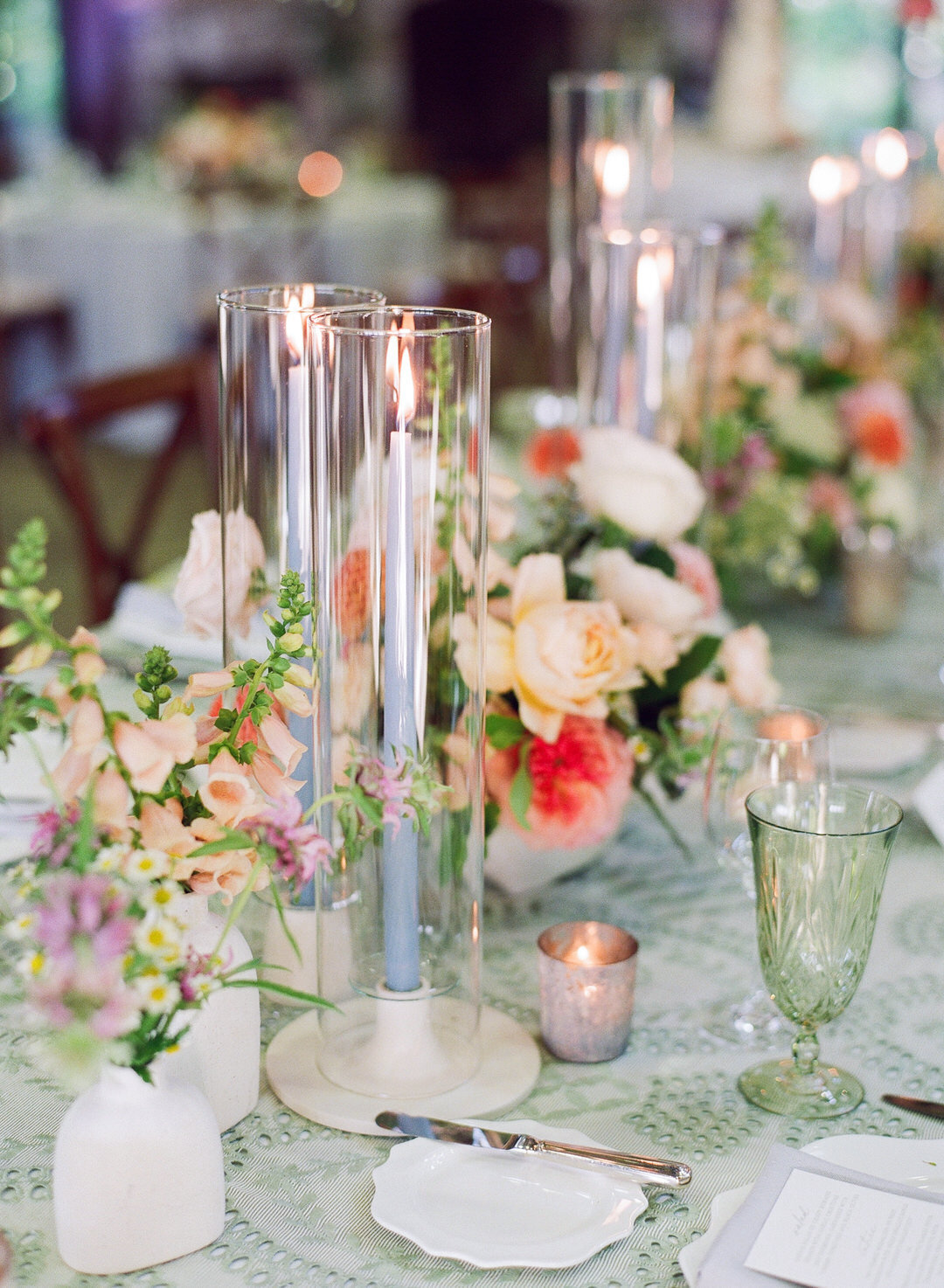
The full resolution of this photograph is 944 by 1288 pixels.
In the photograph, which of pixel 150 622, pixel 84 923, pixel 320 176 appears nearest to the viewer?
pixel 84 923

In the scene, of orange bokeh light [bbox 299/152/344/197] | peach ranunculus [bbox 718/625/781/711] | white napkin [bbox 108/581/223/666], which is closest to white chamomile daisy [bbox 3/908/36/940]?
peach ranunculus [bbox 718/625/781/711]

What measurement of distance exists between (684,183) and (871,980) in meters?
6.19

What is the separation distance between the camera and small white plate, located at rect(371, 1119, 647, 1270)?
732mm

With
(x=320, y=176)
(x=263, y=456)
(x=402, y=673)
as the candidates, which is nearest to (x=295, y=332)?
(x=263, y=456)

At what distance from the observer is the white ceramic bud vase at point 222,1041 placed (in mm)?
804

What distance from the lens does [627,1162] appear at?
0.79m

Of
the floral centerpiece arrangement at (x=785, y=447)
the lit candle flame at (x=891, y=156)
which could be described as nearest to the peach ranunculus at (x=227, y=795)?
the floral centerpiece arrangement at (x=785, y=447)

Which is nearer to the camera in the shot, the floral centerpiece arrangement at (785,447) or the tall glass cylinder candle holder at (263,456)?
the tall glass cylinder candle holder at (263,456)

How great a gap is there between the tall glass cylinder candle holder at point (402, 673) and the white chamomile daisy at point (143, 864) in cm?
19

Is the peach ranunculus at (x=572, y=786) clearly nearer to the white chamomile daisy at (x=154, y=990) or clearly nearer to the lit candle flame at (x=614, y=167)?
the white chamomile daisy at (x=154, y=990)

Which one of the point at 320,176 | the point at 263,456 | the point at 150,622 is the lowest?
the point at 150,622

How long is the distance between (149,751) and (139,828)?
0.07 metres

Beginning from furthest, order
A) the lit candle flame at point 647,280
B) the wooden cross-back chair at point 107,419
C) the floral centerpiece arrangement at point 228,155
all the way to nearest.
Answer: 1. the floral centerpiece arrangement at point 228,155
2. the wooden cross-back chair at point 107,419
3. the lit candle flame at point 647,280

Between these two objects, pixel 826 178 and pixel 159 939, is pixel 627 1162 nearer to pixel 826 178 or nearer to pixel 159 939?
pixel 159 939
